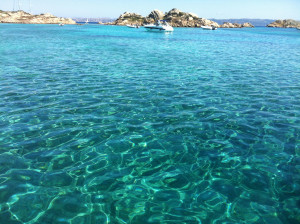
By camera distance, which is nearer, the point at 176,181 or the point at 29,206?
the point at 29,206

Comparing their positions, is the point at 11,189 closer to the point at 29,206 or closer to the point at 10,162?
the point at 29,206

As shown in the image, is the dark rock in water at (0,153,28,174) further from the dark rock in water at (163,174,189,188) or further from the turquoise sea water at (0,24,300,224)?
the dark rock in water at (163,174,189,188)

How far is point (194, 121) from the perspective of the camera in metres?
11.0

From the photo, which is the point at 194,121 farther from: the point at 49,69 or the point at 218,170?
the point at 49,69

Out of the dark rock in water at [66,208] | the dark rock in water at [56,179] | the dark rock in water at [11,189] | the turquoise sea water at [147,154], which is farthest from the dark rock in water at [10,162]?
the dark rock in water at [66,208]

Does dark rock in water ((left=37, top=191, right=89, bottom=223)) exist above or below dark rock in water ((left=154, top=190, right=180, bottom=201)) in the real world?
below

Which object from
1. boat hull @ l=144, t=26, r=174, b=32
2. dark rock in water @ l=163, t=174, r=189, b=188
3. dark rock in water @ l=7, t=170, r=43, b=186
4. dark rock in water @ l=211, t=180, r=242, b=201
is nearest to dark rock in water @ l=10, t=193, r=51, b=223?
dark rock in water @ l=7, t=170, r=43, b=186

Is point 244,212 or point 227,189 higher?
point 227,189

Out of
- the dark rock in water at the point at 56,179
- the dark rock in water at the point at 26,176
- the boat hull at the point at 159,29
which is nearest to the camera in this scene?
the dark rock in water at the point at 56,179

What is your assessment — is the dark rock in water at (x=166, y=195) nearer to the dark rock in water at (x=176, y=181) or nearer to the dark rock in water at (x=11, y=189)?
the dark rock in water at (x=176, y=181)

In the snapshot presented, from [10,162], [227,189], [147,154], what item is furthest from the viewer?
[147,154]

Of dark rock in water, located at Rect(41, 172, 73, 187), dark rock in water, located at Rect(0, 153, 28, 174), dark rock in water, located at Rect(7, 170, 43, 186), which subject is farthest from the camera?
dark rock in water, located at Rect(0, 153, 28, 174)

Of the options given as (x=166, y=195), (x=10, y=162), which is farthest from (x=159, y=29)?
(x=166, y=195)

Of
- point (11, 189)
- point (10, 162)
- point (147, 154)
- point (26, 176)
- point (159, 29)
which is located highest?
point (159, 29)
